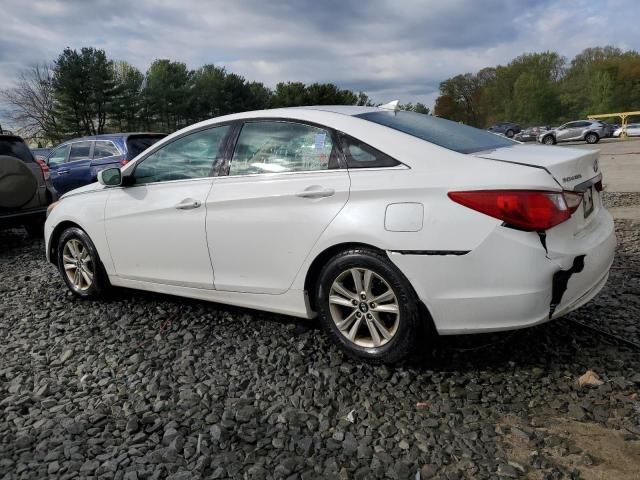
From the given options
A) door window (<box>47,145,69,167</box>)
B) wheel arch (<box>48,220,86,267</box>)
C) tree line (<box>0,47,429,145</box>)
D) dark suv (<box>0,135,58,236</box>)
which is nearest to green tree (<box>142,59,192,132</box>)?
tree line (<box>0,47,429,145</box>)

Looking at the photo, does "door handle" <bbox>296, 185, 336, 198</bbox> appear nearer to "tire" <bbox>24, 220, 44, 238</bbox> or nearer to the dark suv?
the dark suv

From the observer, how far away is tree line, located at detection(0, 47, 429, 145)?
153 feet

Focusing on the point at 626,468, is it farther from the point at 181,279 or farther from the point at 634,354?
the point at 181,279

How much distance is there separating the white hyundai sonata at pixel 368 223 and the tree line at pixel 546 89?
231 ft

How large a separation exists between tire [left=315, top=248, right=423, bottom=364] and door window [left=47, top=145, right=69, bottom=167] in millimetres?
9531

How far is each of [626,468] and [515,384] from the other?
717mm

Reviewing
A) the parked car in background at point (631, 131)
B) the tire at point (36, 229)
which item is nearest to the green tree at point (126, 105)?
the parked car in background at point (631, 131)

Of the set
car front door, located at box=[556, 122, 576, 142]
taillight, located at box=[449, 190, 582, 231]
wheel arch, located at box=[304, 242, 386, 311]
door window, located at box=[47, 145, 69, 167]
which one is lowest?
car front door, located at box=[556, 122, 576, 142]

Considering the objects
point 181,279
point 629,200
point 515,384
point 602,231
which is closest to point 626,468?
point 515,384

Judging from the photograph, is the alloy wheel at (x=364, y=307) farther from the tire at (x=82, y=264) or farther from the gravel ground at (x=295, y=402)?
the tire at (x=82, y=264)

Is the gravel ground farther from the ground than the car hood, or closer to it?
closer to it

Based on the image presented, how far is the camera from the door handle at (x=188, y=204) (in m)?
3.49

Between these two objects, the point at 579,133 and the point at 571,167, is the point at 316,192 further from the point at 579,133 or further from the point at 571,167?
the point at 579,133

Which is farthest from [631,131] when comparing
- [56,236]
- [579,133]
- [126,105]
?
[126,105]
